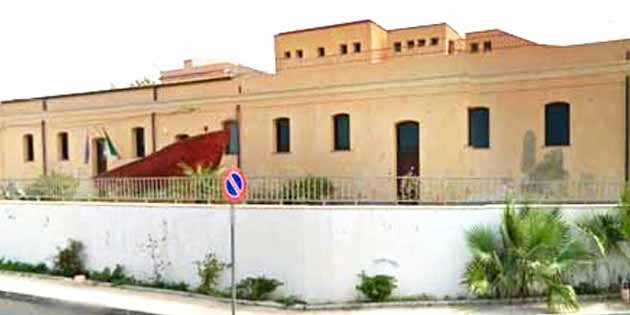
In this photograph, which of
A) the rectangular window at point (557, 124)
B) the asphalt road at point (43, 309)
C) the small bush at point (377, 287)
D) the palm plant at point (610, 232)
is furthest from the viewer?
the rectangular window at point (557, 124)

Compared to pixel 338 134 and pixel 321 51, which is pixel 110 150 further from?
pixel 321 51

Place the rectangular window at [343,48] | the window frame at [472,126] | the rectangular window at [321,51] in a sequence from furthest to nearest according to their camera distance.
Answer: the rectangular window at [321,51] < the rectangular window at [343,48] < the window frame at [472,126]

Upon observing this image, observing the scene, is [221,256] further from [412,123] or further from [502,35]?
[502,35]

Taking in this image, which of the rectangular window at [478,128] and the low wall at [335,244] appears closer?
the low wall at [335,244]

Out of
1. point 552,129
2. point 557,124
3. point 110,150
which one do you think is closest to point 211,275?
point 552,129

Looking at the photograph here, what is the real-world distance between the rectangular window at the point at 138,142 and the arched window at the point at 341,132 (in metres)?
8.57

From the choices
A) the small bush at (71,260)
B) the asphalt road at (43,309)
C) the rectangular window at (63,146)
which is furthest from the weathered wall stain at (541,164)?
the rectangular window at (63,146)

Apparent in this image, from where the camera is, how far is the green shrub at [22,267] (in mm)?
14719

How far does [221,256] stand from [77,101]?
15464mm

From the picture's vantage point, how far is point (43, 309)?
1121 centimetres

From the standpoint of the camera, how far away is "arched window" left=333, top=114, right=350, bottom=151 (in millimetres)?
18889

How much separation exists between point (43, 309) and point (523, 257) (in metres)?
9.27

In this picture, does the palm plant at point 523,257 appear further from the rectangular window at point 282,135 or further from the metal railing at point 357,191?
the rectangular window at point 282,135

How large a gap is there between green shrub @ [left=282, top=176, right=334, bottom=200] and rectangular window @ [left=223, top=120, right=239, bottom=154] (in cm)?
887
